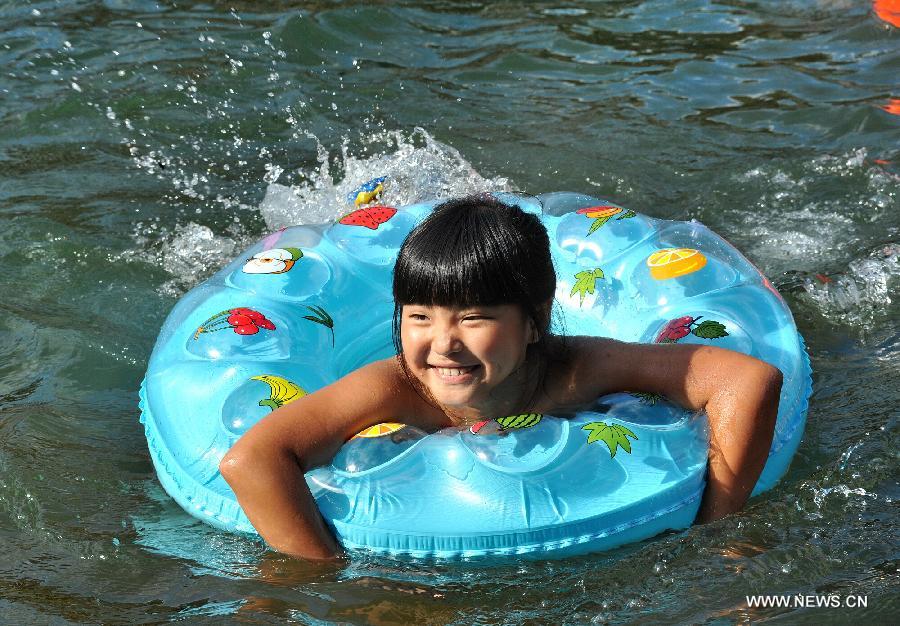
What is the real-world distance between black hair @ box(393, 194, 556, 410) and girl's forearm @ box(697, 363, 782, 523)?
570 mm

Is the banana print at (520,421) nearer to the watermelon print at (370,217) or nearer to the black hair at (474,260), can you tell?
the black hair at (474,260)

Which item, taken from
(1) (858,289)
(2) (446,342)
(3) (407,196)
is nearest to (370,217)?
(3) (407,196)

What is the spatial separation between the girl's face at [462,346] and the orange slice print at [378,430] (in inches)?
6.8

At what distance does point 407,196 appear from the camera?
5391 mm

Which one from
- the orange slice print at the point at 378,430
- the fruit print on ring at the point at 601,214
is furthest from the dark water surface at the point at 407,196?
the fruit print on ring at the point at 601,214

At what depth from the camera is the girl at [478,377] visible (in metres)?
2.86

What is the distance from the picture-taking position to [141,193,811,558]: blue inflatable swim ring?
293 centimetres

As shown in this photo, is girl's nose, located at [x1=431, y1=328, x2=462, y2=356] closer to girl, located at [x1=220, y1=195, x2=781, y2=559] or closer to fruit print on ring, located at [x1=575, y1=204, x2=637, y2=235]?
girl, located at [x1=220, y1=195, x2=781, y2=559]

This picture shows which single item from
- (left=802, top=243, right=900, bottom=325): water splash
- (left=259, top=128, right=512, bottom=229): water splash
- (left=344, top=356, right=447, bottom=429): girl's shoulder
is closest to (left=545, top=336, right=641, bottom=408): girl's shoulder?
(left=344, top=356, right=447, bottom=429): girl's shoulder

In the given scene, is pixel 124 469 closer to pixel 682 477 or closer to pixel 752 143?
pixel 682 477

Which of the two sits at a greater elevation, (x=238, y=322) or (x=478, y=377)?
(x=478, y=377)

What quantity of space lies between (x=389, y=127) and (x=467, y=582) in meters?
3.83

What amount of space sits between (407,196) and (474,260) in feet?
8.57

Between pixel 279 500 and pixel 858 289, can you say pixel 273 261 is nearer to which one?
pixel 279 500
